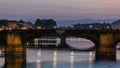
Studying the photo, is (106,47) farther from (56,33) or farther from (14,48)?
(14,48)

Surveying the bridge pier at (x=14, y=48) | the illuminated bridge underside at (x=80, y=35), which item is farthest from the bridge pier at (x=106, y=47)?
the bridge pier at (x=14, y=48)

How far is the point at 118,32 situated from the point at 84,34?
5549 mm

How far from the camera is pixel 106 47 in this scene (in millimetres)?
77562

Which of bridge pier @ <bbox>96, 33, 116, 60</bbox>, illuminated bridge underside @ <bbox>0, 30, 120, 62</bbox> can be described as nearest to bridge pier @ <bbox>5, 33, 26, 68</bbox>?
illuminated bridge underside @ <bbox>0, 30, 120, 62</bbox>

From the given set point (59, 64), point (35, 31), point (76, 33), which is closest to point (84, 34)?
point (76, 33)

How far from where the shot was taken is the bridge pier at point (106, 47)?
252 ft

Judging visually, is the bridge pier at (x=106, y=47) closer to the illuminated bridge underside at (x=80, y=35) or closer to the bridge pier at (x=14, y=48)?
the illuminated bridge underside at (x=80, y=35)

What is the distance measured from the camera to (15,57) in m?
74.5

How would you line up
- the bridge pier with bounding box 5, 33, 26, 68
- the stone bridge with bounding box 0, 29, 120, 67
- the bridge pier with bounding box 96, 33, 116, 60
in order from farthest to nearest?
the stone bridge with bounding box 0, 29, 120, 67 → the bridge pier with bounding box 96, 33, 116, 60 → the bridge pier with bounding box 5, 33, 26, 68

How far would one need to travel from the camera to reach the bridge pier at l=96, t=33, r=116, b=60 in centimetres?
7675

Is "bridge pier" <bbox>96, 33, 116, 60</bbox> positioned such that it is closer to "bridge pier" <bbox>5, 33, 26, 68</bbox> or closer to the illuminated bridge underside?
the illuminated bridge underside

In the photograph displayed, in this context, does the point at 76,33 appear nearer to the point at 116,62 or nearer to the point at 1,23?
the point at 116,62

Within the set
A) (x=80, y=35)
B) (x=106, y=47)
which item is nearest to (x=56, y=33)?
(x=80, y=35)

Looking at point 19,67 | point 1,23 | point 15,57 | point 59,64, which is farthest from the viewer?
point 1,23
